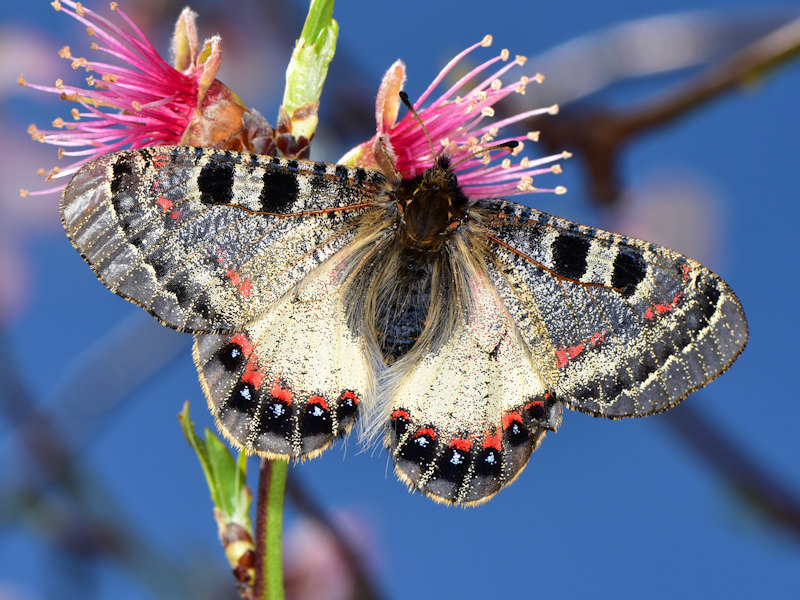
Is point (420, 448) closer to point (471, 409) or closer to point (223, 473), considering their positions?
point (471, 409)

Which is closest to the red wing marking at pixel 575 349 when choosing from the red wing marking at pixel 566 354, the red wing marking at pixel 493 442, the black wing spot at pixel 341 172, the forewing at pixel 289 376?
the red wing marking at pixel 566 354

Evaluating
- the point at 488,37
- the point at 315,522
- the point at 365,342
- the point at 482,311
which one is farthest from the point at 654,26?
the point at 315,522

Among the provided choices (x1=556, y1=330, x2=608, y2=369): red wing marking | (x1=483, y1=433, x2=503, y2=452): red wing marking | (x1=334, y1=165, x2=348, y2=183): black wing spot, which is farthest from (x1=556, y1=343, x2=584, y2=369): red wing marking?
(x1=334, y1=165, x2=348, y2=183): black wing spot

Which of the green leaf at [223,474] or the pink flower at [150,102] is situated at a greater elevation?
the pink flower at [150,102]

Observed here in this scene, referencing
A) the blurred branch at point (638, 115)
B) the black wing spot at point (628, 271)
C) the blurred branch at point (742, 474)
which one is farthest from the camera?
the blurred branch at point (742, 474)

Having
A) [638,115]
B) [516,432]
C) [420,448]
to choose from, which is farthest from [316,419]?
[638,115]

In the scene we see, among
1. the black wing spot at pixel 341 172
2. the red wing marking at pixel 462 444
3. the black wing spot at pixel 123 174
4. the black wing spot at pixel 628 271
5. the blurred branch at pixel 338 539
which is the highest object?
the black wing spot at pixel 123 174

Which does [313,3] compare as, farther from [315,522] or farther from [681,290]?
[315,522]

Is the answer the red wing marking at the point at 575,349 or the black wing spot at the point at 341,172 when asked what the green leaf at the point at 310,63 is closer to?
the black wing spot at the point at 341,172
